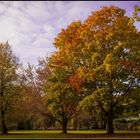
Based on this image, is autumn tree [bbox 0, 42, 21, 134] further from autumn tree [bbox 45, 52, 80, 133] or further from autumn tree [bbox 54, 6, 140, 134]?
autumn tree [bbox 54, 6, 140, 134]

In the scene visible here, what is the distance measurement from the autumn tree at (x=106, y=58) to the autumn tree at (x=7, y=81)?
13.7 meters

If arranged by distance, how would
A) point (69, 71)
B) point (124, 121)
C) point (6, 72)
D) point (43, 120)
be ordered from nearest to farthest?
point (69, 71)
point (6, 72)
point (124, 121)
point (43, 120)

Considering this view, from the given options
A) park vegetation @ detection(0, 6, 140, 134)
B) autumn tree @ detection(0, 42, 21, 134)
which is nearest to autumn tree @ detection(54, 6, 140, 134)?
park vegetation @ detection(0, 6, 140, 134)

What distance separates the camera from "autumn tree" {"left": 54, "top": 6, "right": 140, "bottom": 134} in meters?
47.8

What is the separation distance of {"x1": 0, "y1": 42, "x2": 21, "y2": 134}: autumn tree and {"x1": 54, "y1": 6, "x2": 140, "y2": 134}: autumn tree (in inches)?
537

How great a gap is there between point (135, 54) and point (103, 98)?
7.39m

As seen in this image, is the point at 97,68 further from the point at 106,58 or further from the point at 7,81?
the point at 7,81

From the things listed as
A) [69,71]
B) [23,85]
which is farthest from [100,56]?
[23,85]

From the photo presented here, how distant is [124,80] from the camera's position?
4869 centimetres

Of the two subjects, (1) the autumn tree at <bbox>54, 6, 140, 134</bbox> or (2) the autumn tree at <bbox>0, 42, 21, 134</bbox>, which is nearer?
(1) the autumn tree at <bbox>54, 6, 140, 134</bbox>

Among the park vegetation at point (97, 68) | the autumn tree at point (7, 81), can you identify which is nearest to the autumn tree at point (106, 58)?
the park vegetation at point (97, 68)

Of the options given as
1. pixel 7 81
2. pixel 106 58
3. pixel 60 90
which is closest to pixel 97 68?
pixel 106 58

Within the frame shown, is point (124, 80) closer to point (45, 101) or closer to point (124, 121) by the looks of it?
point (45, 101)

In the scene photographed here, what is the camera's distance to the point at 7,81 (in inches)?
2462
